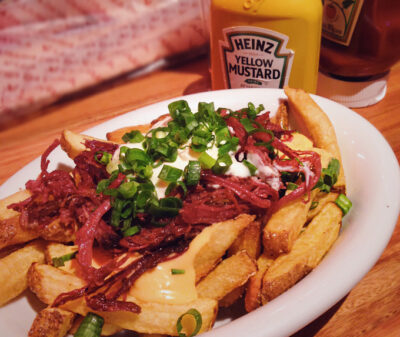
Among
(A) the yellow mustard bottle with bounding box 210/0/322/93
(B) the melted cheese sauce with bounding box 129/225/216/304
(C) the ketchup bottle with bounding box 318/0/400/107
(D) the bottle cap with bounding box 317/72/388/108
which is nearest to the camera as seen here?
(B) the melted cheese sauce with bounding box 129/225/216/304

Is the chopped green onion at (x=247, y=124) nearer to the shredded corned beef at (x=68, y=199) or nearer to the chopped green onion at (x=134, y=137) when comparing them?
the chopped green onion at (x=134, y=137)

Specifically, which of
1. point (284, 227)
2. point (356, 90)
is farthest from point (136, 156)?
point (356, 90)

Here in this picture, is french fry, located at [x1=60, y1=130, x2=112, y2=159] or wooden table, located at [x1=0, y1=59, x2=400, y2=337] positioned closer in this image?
wooden table, located at [x1=0, y1=59, x2=400, y2=337]

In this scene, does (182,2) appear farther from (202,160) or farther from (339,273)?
(339,273)

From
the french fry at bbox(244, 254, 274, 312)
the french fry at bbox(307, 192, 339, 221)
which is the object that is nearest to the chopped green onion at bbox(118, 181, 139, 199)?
the french fry at bbox(244, 254, 274, 312)

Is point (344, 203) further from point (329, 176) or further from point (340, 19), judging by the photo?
point (340, 19)

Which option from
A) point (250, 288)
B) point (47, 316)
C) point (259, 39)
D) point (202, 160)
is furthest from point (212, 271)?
point (259, 39)

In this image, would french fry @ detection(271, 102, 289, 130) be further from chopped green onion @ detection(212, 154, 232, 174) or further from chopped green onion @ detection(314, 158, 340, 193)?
chopped green onion @ detection(212, 154, 232, 174)

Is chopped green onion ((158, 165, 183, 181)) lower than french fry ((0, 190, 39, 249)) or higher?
higher
